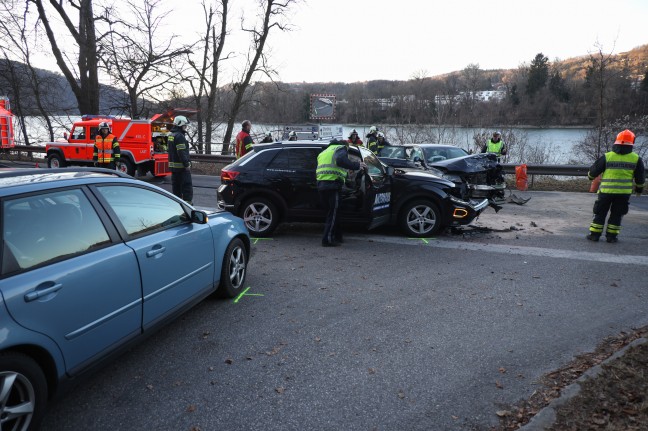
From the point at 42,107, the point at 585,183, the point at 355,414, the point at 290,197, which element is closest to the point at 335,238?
the point at 290,197

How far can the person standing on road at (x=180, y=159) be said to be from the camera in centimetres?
899

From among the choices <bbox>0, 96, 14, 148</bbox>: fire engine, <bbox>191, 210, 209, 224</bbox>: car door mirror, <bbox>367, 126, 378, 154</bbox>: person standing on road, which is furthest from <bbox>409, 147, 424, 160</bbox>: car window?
<bbox>0, 96, 14, 148</bbox>: fire engine

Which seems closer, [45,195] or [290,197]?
[45,195]

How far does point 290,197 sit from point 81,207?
Answer: 5.12 metres

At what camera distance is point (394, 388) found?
3.31 metres

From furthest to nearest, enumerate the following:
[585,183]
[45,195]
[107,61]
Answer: [107,61] < [585,183] < [45,195]

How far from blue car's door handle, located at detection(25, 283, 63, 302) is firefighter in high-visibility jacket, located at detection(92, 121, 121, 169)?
11.3m

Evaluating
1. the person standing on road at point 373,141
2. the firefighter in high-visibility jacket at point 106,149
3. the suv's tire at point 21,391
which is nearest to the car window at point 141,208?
the suv's tire at point 21,391

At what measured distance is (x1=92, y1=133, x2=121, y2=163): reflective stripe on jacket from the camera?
12.9m

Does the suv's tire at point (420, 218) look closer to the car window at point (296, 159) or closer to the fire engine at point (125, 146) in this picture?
the car window at point (296, 159)

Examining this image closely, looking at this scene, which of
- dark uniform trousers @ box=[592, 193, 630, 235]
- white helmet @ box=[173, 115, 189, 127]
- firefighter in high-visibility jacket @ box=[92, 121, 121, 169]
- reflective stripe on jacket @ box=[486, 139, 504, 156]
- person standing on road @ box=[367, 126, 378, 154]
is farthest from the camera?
reflective stripe on jacket @ box=[486, 139, 504, 156]

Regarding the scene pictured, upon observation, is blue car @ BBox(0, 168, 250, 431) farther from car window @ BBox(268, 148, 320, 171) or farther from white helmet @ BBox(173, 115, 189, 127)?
white helmet @ BBox(173, 115, 189, 127)

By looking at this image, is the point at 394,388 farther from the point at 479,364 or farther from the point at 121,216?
the point at 121,216

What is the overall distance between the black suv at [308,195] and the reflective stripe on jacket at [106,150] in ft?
21.1
